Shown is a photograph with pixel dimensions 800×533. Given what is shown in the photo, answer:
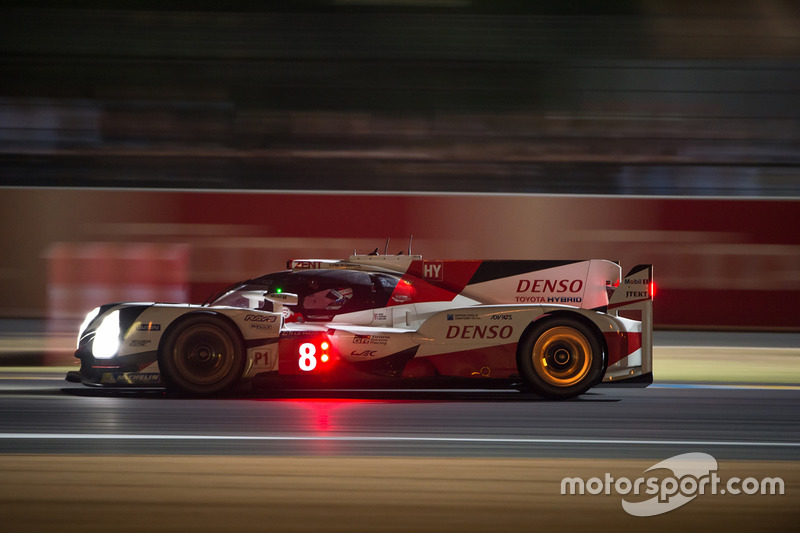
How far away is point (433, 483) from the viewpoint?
4.83 metres

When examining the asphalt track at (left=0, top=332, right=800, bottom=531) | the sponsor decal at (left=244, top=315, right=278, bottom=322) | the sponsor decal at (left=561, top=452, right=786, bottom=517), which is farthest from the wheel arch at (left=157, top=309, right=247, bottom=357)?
the sponsor decal at (left=561, top=452, right=786, bottom=517)

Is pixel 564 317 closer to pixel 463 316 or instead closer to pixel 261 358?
pixel 463 316

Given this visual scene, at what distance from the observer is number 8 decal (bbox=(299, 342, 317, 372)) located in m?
7.59

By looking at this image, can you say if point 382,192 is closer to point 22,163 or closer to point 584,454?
point 22,163

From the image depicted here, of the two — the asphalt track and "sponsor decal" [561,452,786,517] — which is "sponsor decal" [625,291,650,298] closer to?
the asphalt track

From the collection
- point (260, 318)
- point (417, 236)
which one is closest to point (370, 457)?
point (260, 318)

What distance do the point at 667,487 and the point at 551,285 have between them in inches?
132

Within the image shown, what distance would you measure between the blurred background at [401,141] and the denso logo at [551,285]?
804 cm

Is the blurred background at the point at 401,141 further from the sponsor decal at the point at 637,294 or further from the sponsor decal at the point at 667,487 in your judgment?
the sponsor decal at the point at 667,487

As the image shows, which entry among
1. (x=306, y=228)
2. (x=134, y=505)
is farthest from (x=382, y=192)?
(x=134, y=505)

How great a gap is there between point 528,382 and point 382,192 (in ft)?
30.0

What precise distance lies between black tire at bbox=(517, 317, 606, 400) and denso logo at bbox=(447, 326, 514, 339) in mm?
160

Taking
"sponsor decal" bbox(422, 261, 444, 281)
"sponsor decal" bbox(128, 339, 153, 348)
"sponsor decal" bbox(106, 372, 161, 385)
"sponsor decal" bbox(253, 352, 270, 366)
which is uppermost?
"sponsor decal" bbox(422, 261, 444, 281)

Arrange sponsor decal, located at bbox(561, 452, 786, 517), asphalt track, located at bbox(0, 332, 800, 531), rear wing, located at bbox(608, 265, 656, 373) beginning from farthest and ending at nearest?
1. rear wing, located at bbox(608, 265, 656, 373)
2. sponsor decal, located at bbox(561, 452, 786, 517)
3. asphalt track, located at bbox(0, 332, 800, 531)
